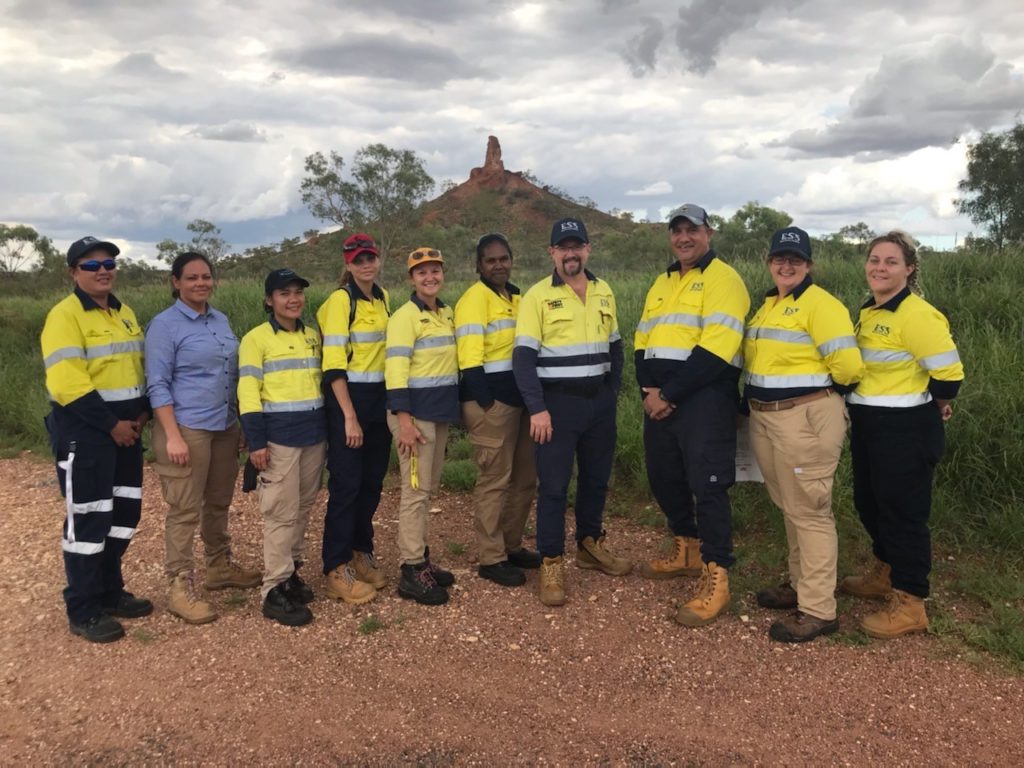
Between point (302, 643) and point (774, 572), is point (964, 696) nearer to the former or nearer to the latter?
point (774, 572)

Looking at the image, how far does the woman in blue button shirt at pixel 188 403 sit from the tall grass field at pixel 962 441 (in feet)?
9.30

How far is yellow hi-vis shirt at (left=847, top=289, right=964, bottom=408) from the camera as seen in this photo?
3.48 metres

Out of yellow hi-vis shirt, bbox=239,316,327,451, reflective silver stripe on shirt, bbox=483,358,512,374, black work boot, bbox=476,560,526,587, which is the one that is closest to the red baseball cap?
yellow hi-vis shirt, bbox=239,316,327,451

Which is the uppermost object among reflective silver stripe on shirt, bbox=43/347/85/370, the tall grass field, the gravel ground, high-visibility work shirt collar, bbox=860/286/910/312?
high-visibility work shirt collar, bbox=860/286/910/312

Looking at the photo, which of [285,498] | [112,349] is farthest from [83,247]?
[285,498]

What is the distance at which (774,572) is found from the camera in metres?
4.67

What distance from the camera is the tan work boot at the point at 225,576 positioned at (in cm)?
466

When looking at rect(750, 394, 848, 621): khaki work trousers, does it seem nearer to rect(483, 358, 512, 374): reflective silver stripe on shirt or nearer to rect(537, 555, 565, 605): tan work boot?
rect(537, 555, 565, 605): tan work boot

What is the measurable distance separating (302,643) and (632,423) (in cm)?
376

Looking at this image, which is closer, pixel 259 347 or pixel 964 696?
pixel 964 696

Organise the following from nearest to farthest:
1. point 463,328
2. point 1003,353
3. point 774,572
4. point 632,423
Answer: point 463,328
point 774,572
point 1003,353
point 632,423

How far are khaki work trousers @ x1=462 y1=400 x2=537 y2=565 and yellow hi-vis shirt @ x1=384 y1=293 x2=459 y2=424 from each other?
0.20 metres

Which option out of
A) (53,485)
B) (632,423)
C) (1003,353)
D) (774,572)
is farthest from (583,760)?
(53,485)

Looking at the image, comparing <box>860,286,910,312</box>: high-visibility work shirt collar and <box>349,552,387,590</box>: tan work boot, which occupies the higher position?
<box>860,286,910,312</box>: high-visibility work shirt collar
